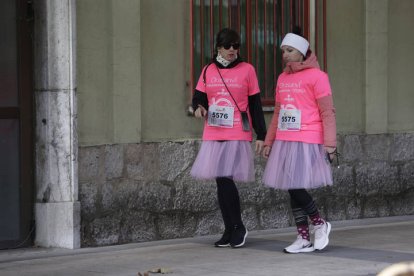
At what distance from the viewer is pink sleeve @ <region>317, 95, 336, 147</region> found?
8.52 meters

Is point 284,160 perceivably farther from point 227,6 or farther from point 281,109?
point 227,6

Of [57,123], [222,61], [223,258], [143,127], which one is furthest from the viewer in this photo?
[143,127]

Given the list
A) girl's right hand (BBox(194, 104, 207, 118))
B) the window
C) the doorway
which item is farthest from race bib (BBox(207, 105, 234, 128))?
the doorway

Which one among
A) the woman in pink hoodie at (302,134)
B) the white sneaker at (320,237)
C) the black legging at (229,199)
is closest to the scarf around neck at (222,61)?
the woman in pink hoodie at (302,134)

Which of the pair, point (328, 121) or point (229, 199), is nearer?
point (328, 121)

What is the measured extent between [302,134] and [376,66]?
3.30 m

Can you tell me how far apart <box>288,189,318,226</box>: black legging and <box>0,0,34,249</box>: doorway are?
2.30 meters

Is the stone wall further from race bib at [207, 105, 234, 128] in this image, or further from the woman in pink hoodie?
the woman in pink hoodie

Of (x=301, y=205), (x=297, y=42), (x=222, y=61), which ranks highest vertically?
(x=297, y=42)

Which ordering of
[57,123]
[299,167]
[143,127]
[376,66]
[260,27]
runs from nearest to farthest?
[299,167]
[57,123]
[143,127]
[260,27]
[376,66]

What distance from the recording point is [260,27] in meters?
10.8

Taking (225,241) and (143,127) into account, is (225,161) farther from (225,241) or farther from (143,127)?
(143,127)

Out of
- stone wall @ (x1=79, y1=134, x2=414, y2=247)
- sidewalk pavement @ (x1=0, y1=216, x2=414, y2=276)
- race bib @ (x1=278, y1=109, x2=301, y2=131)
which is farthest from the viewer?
stone wall @ (x1=79, y1=134, x2=414, y2=247)

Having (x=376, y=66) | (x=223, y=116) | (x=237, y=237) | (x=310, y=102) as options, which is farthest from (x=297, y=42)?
(x=376, y=66)
